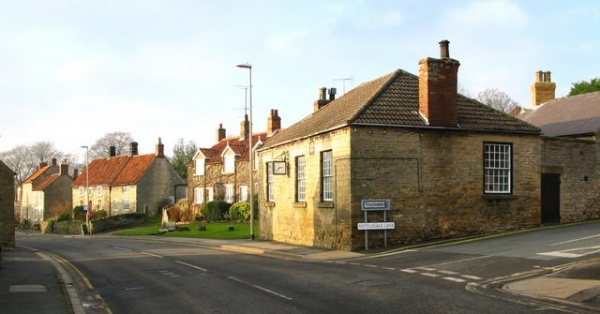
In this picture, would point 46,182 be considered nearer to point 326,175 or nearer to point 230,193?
point 230,193

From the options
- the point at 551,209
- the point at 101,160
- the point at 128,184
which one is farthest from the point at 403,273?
the point at 101,160

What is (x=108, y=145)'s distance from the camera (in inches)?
3937

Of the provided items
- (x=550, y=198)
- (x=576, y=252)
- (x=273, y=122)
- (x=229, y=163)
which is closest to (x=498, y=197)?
(x=550, y=198)

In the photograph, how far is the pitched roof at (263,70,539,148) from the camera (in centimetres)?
2209

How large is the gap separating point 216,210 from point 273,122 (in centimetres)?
1009

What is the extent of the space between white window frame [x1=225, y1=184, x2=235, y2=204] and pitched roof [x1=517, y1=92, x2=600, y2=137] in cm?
2855

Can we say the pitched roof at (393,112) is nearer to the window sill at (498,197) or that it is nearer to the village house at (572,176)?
the village house at (572,176)

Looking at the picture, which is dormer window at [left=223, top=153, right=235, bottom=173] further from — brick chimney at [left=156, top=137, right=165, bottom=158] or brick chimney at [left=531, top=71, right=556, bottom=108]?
brick chimney at [left=531, top=71, right=556, bottom=108]

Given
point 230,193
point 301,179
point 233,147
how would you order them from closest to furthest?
point 301,179, point 230,193, point 233,147

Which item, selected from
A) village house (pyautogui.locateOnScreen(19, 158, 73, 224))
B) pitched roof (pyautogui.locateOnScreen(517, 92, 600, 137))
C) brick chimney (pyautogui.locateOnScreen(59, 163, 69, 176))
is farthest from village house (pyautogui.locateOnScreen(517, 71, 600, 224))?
brick chimney (pyautogui.locateOnScreen(59, 163, 69, 176))

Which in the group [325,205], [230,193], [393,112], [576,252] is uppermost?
[393,112]

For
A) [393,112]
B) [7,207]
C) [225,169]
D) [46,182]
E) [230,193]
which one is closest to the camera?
[393,112]

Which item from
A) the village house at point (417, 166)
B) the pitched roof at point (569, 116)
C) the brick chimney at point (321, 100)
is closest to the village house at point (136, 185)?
the brick chimney at point (321, 100)

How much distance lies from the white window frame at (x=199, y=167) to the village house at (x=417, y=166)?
35353 mm
